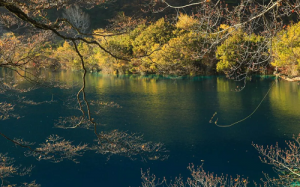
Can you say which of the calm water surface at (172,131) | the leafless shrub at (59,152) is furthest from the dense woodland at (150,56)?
the calm water surface at (172,131)

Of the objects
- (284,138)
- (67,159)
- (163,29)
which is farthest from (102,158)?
(163,29)

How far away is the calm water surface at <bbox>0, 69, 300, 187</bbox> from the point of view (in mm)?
7830

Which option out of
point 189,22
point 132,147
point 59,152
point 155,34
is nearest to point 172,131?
point 132,147

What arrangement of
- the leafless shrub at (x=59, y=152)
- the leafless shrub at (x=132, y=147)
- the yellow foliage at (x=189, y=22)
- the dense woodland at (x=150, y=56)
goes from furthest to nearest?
1. the leafless shrub at (x=132, y=147)
2. the leafless shrub at (x=59, y=152)
3. the dense woodland at (x=150, y=56)
4. the yellow foliage at (x=189, y=22)

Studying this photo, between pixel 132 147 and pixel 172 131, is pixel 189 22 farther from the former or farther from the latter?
pixel 172 131

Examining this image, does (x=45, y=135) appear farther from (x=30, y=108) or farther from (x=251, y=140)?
(x=251, y=140)

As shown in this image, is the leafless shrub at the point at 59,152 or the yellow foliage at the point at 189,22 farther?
the leafless shrub at the point at 59,152

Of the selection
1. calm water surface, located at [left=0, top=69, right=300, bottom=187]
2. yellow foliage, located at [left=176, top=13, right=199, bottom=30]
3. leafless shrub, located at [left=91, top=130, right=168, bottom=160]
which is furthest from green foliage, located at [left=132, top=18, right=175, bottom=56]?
leafless shrub, located at [left=91, top=130, right=168, bottom=160]

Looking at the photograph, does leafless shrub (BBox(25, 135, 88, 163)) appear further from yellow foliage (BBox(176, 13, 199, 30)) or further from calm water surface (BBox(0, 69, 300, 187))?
yellow foliage (BBox(176, 13, 199, 30))

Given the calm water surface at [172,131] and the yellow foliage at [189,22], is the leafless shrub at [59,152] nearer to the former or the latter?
the calm water surface at [172,131]

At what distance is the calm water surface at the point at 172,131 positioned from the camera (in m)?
7.83

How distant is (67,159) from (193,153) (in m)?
4.00

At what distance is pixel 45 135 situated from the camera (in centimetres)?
1038

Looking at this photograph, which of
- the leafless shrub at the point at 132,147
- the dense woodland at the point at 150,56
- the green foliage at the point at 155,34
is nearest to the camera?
the dense woodland at the point at 150,56
